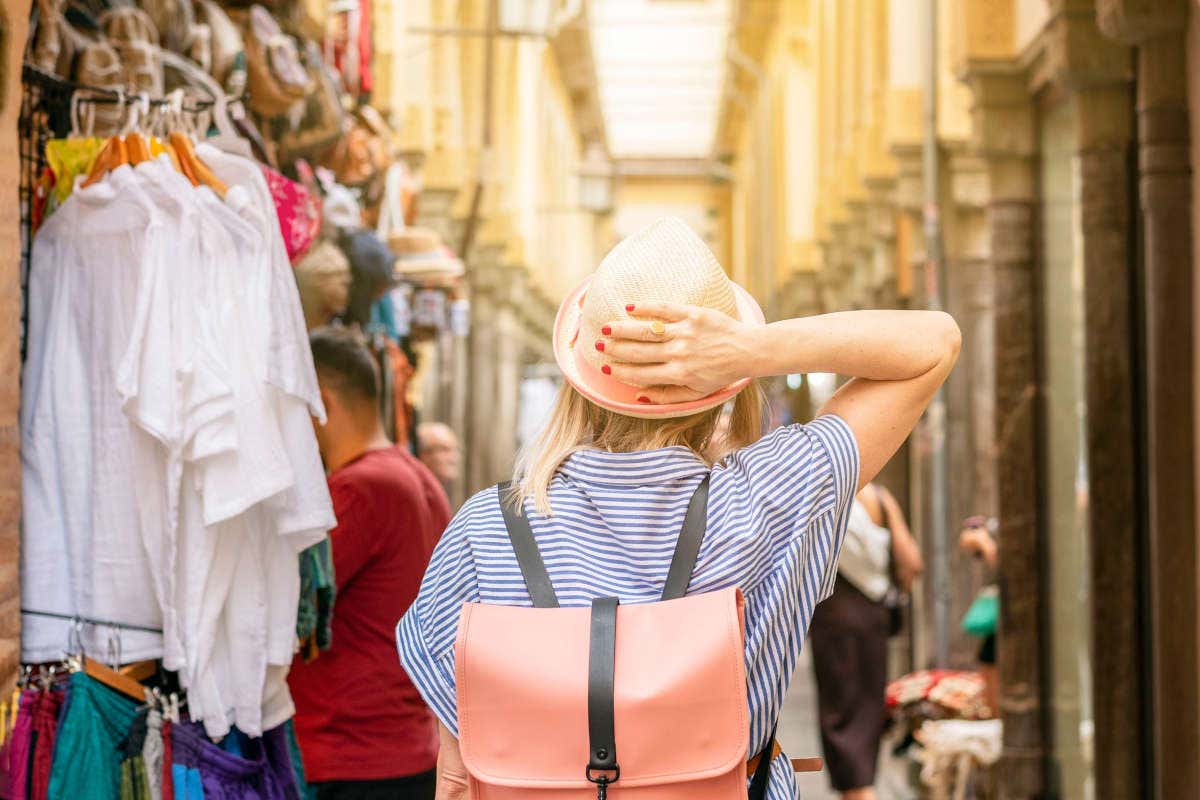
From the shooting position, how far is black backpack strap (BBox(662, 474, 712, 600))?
103 inches

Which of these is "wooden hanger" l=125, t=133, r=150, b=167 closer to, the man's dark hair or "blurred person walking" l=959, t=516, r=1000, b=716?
the man's dark hair

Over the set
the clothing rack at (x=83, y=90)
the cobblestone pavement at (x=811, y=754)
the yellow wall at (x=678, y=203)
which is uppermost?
the yellow wall at (x=678, y=203)

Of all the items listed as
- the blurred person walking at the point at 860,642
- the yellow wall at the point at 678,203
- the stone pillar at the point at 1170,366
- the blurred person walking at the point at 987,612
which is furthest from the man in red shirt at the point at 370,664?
the yellow wall at the point at 678,203

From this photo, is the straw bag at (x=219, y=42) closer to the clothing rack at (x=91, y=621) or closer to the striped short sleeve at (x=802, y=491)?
the clothing rack at (x=91, y=621)

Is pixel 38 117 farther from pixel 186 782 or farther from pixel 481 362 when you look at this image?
pixel 481 362

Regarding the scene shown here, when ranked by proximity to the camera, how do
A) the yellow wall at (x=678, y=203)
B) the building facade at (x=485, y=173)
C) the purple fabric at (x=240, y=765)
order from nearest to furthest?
the purple fabric at (x=240, y=765)
the building facade at (x=485, y=173)
the yellow wall at (x=678, y=203)

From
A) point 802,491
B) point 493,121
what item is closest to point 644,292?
point 802,491

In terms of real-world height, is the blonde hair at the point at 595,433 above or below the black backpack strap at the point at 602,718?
above

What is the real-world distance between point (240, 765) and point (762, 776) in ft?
5.04

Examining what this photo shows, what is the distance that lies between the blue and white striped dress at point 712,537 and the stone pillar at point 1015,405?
5620 millimetres

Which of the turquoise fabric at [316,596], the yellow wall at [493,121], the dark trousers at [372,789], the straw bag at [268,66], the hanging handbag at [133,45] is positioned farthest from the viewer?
the yellow wall at [493,121]

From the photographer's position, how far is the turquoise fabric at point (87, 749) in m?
3.59

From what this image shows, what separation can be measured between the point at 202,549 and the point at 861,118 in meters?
11.6

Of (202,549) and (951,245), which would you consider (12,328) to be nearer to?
(202,549)
